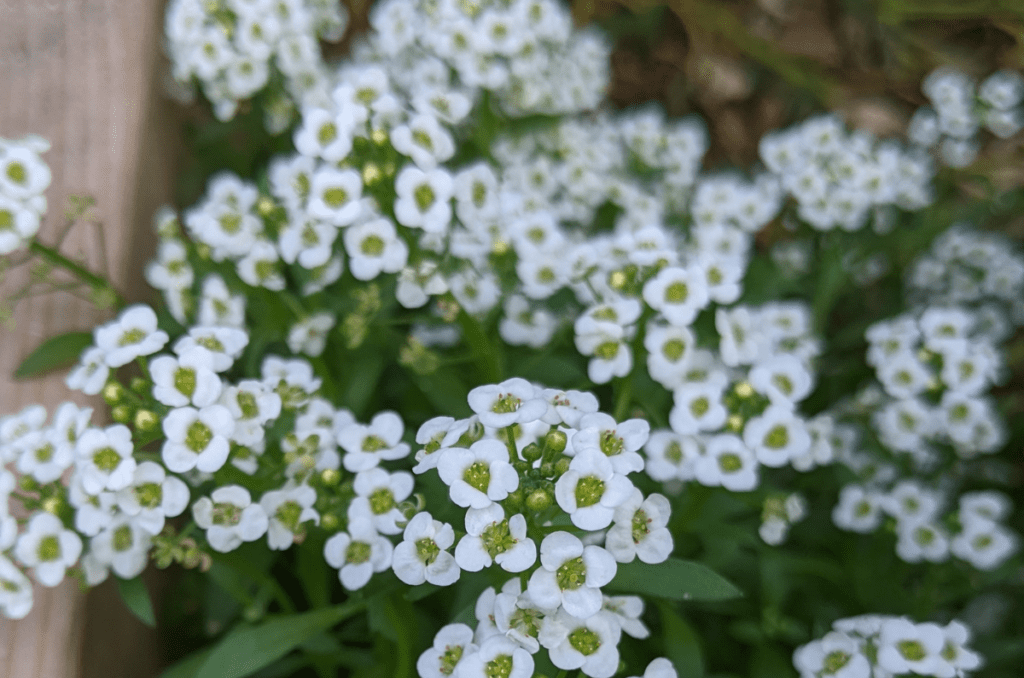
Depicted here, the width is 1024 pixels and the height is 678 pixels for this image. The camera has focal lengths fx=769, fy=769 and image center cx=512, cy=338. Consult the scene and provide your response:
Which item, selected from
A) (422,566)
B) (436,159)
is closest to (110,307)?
(436,159)

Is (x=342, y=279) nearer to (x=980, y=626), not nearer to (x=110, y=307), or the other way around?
(x=110, y=307)

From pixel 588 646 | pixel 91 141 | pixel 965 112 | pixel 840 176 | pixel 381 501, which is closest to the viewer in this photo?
pixel 588 646

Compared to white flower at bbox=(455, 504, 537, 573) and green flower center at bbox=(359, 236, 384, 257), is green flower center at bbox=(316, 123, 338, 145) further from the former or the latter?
white flower at bbox=(455, 504, 537, 573)

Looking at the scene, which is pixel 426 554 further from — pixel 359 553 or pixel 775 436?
pixel 775 436

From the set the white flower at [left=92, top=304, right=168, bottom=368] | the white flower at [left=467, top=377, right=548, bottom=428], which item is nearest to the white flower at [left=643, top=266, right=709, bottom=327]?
the white flower at [left=467, top=377, right=548, bottom=428]

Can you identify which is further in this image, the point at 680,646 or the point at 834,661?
the point at 680,646

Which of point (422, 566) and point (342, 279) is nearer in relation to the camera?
point (422, 566)

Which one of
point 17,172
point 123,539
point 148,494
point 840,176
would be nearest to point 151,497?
point 148,494
